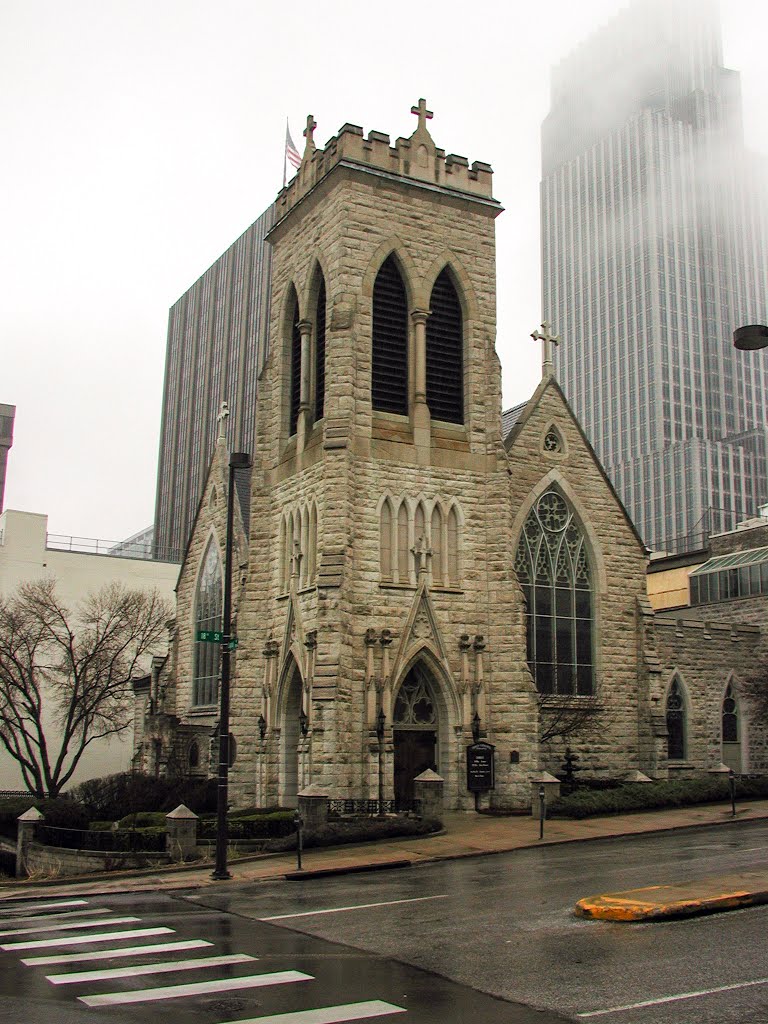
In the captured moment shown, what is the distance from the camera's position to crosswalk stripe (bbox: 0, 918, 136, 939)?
14.1 metres

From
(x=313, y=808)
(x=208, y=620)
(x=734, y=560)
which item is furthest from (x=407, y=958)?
(x=734, y=560)

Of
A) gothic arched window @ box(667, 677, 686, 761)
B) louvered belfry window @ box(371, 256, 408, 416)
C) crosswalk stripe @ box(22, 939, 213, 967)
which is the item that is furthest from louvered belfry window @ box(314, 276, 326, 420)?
crosswalk stripe @ box(22, 939, 213, 967)

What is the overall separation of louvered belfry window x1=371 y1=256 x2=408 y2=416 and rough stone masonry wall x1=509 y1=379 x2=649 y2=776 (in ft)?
13.8

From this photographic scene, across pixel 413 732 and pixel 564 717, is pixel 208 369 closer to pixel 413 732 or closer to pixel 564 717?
pixel 564 717

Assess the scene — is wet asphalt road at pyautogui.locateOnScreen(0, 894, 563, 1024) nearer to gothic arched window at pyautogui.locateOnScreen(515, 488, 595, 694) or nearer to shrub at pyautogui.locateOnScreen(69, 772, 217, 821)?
shrub at pyautogui.locateOnScreen(69, 772, 217, 821)

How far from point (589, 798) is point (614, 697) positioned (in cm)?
660

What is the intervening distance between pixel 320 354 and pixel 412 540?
260 inches

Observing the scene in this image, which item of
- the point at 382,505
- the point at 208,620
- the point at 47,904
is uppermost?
the point at 382,505

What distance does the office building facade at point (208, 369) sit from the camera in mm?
107500

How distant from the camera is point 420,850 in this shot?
881 inches

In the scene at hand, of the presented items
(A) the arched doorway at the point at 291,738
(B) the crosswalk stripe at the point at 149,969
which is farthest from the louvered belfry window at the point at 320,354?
(B) the crosswalk stripe at the point at 149,969

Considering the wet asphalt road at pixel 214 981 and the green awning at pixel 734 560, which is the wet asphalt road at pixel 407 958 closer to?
the wet asphalt road at pixel 214 981

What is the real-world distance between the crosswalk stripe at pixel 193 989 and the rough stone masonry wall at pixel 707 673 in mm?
26398

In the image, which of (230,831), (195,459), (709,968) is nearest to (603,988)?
(709,968)
